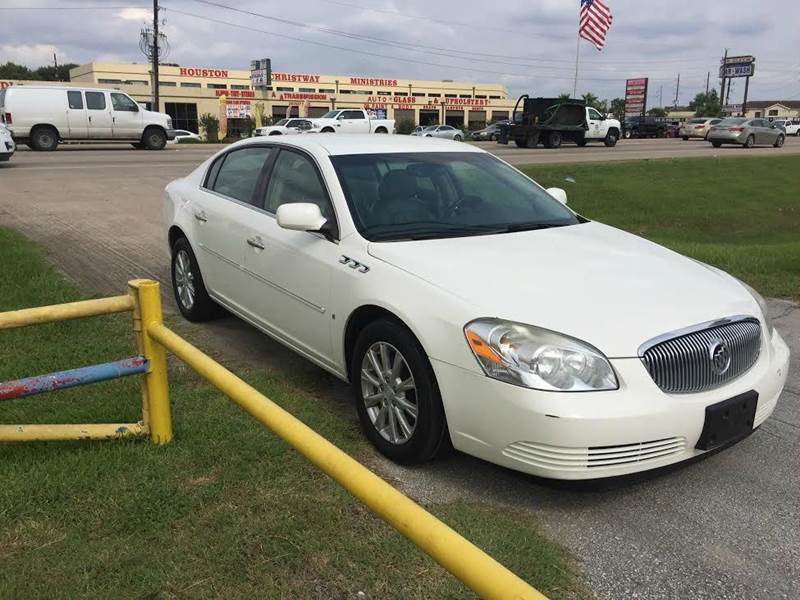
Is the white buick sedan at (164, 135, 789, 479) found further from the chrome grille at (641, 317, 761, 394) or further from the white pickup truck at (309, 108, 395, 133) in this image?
the white pickup truck at (309, 108, 395, 133)

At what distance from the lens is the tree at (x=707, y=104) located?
326 ft

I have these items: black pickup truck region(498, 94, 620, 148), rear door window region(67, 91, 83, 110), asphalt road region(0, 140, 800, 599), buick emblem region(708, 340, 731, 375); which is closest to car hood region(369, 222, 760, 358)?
buick emblem region(708, 340, 731, 375)

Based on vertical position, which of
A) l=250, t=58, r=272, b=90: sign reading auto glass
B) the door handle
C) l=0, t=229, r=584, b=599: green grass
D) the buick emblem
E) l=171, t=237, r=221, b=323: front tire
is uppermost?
l=250, t=58, r=272, b=90: sign reading auto glass

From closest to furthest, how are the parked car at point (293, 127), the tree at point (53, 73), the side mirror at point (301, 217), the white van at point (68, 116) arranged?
the side mirror at point (301, 217)
the white van at point (68, 116)
the parked car at point (293, 127)
the tree at point (53, 73)

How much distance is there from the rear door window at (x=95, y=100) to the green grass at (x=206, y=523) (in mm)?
22309

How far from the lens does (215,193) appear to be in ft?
17.8

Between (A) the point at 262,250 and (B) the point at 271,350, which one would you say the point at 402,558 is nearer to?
(A) the point at 262,250

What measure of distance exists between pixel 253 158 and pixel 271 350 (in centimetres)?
141

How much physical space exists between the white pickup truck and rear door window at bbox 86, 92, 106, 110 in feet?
46.0

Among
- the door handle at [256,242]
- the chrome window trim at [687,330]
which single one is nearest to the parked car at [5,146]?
the door handle at [256,242]

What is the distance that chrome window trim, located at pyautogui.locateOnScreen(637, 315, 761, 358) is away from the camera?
2.97 meters

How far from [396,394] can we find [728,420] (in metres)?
1.50

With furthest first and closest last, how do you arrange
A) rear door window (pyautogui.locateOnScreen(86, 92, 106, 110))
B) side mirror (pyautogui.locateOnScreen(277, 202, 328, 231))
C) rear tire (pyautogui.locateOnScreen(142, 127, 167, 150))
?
rear tire (pyautogui.locateOnScreen(142, 127, 167, 150)) → rear door window (pyautogui.locateOnScreen(86, 92, 106, 110)) → side mirror (pyautogui.locateOnScreen(277, 202, 328, 231))

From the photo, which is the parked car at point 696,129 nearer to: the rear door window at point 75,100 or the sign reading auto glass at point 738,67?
the rear door window at point 75,100
